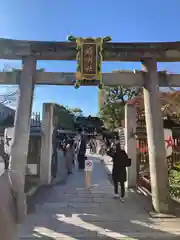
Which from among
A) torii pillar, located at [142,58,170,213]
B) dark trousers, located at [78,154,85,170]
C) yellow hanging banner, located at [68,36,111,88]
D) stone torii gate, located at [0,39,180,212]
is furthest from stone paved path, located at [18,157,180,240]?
dark trousers, located at [78,154,85,170]

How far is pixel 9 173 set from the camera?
2.53 m

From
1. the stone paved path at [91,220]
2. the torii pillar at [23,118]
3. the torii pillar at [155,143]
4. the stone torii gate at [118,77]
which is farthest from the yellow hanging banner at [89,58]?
the stone paved path at [91,220]

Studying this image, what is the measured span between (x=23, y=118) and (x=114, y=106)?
24697 millimetres

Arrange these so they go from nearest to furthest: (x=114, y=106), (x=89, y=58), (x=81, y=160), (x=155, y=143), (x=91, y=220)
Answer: (x=91, y=220), (x=155, y=143), (x=89, y=58), (x=81, y=160), (x=114, y=106)

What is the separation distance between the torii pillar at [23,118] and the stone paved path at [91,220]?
1464 millimetres

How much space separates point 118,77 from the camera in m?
8.09

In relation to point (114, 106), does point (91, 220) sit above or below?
below

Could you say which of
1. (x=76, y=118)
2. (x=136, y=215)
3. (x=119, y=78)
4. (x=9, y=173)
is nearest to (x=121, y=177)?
(x=136, y=215)

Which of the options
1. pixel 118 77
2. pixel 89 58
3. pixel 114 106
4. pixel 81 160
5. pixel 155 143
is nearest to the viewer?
pixel 155 143

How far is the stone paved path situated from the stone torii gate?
1063 millimetres

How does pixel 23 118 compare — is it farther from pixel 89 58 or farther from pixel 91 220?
pixel 91 220

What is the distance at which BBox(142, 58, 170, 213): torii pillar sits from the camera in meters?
7.44

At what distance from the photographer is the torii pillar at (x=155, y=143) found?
7438mm

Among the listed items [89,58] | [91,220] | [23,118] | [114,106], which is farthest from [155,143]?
[114,106]
